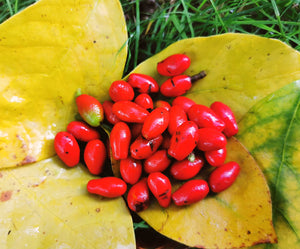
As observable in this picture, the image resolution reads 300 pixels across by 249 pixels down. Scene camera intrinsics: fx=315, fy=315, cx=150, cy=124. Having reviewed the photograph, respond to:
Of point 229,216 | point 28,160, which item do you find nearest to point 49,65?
point 28,160

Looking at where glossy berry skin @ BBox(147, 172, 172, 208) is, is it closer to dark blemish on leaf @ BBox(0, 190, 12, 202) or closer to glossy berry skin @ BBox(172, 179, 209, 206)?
glossy berry skin @ BBox(172, 179, 209, 206)

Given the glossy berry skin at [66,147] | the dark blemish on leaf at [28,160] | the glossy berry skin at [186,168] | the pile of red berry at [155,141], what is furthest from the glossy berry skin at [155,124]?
the dark blemish on leaf at [28,160]

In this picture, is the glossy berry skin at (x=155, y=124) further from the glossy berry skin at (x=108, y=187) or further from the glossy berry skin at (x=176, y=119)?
the glossy berry skin at (x=108, y=187)

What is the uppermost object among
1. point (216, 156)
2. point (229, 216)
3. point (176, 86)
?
point (176, 86)

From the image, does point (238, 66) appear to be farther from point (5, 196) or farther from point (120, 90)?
point (5, 196)

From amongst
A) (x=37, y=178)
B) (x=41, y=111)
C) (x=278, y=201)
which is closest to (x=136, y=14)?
(x=41, y=111)

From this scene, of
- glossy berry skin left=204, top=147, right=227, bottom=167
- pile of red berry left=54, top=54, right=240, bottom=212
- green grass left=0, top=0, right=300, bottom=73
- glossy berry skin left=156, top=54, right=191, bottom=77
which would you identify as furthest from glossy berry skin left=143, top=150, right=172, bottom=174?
green grass left=0, top=0, right=300, bottom=73

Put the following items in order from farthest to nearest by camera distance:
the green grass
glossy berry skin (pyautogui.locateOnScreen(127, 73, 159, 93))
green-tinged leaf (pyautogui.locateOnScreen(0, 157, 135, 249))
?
1. the green grass
2. glossy berry skin (pyautogui.locateOnScreen(127, 73, 159, 93))
3. green-tinged leaf (pyautogui.locateOnScreen(0, 157, 135, 249))

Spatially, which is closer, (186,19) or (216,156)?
(216,156)
